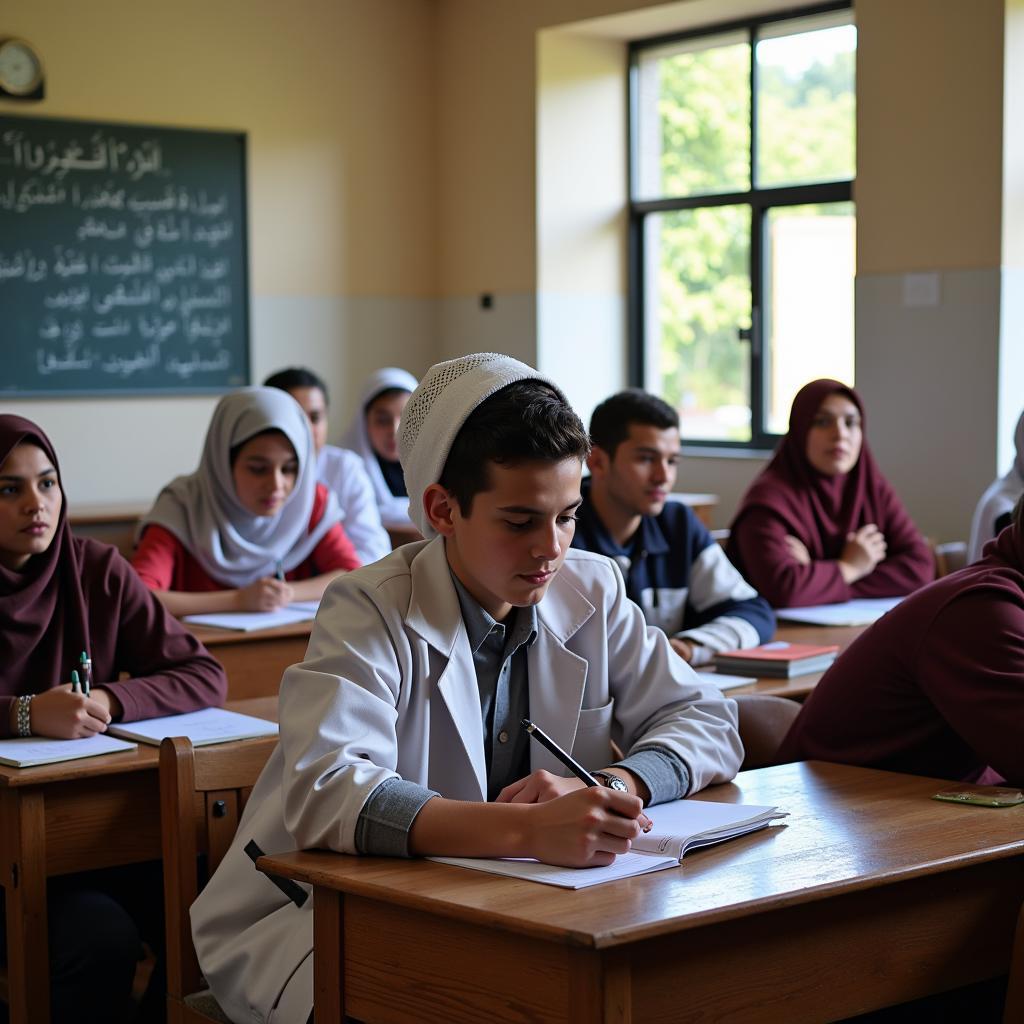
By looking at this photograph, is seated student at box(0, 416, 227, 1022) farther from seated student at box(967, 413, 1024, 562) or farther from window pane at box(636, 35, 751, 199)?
window pane at box(636, 35, 751, 199)

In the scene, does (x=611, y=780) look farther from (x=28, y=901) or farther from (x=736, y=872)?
(x=28, y=901)

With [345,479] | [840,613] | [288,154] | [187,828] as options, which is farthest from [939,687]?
[288,154]

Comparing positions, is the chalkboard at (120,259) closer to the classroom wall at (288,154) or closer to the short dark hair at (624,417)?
the classroom wall at (288,154)

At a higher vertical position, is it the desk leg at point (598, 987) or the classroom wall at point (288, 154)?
the classroom wall at point (288, 154)

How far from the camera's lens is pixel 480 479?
5.84 feet

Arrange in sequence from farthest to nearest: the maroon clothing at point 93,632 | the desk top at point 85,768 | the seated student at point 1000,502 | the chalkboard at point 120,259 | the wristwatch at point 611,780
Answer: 1. the chalkboard at point 120,259
2. the seated student at point 1000,502
3. the maroon clothing at point 93,632
4. the desk top at point 85,768
5. the wristwatch at point 611,780

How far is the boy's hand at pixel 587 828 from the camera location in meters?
1.52

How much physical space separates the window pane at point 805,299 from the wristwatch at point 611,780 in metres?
4.73

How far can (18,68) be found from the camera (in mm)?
6301

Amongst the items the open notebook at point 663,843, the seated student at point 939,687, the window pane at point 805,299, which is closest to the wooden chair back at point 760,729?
the seated student at point 939,687

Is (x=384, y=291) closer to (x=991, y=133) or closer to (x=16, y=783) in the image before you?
(x=991, y=133)

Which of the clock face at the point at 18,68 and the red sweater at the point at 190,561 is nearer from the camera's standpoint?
the red sweater at the point at 190,561

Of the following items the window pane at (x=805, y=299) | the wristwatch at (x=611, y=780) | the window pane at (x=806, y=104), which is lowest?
the wristwatch at (x=611, y=780)

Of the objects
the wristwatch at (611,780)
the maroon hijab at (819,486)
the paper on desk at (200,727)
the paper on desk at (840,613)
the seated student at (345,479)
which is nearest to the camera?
the wristwatch at (611,780)
